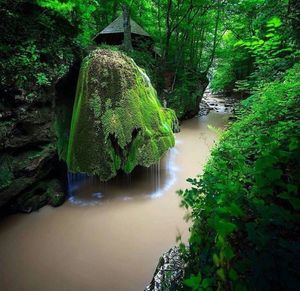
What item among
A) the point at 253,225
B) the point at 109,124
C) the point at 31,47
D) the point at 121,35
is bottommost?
the point at 109,124

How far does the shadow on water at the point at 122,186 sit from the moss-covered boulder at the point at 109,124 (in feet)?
1.87

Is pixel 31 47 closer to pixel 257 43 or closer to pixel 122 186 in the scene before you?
pixel 122 186

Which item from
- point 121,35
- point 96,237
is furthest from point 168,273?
point 121,35

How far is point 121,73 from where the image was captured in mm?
6168

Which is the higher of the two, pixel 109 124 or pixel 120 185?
pixel 109 124

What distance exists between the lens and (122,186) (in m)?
6.34

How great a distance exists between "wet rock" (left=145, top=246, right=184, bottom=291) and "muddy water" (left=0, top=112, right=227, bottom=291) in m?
1.16

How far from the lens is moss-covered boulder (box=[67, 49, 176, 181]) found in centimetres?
576

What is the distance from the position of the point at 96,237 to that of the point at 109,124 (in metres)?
2.60

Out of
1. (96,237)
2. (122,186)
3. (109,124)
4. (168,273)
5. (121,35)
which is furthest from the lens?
(121,35)

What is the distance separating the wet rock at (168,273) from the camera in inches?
90.4

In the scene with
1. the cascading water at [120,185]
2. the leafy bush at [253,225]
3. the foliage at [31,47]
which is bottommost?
the cascading water at [120,185]

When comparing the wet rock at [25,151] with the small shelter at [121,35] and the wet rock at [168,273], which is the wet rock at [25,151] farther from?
the small shelter at [121,35]

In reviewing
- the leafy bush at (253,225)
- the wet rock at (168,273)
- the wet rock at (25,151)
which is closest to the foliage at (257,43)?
the leafy bush at (253,225)
